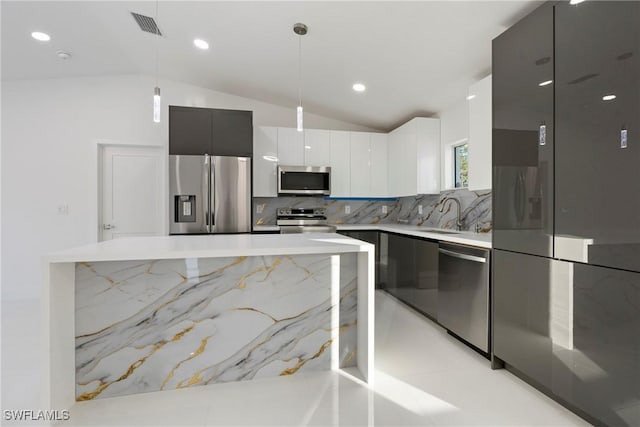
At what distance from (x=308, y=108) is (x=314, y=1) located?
2236 mm

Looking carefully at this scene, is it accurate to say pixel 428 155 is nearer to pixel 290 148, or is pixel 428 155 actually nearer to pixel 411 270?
pixel 411 270

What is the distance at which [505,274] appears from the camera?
2.04m

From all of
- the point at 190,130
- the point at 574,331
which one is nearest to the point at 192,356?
the point at 574,331

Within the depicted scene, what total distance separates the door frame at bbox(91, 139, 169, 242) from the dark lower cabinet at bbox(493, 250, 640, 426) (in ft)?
13.2

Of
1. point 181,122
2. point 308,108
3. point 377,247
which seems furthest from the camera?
point 308,108

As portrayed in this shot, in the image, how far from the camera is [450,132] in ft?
11.6

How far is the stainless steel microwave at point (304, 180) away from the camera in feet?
13.4

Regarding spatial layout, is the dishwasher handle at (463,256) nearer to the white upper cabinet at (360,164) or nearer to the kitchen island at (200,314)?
the kitchen island at (200,314)

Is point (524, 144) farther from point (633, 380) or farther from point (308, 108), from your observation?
point (308, 108)

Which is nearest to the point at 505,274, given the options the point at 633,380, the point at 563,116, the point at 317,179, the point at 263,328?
the point at 633,380

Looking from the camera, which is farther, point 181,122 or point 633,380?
point 181,122

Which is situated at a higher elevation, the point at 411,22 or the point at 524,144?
the point at 411,22

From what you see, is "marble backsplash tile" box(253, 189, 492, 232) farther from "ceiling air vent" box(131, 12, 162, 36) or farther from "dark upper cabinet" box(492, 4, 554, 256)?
"ceiling air vent" box(131, 12, 162, 36)
